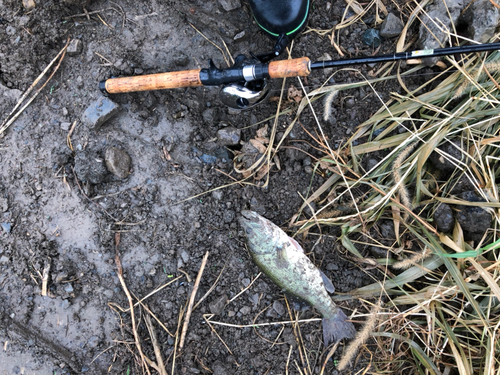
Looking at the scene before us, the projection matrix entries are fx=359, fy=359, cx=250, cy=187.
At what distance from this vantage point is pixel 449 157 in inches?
95.2

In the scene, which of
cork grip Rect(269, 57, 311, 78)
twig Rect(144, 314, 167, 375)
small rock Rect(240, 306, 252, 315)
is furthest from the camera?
small rock Rect(240, 306, 252, 315)

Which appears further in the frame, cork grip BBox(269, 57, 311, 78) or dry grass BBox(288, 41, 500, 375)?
dry grass BBox(288, 41, 500, 375)

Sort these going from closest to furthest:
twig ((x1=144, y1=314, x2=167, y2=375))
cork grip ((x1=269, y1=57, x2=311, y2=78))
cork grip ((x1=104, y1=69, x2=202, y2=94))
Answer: cork grip ((x1=269, y1=57, x2=311, y2=78))
cork grip ((x1=104, y1=69, x2=202, y2=94))
twig ((x1=144, y1=314, x2=167, y2=375))

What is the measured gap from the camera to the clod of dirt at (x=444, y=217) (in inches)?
94.9

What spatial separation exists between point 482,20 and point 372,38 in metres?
0.68

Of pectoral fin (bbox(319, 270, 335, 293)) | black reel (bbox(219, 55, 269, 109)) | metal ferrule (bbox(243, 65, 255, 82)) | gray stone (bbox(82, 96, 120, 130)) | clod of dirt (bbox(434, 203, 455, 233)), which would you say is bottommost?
pectoral fin (bbox(319, 270, 335, 293))

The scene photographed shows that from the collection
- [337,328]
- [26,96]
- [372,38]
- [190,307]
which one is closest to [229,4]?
[372,38]

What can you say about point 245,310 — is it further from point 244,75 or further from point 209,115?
point 244,75

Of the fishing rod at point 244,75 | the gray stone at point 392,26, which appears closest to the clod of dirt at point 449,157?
the fishing rod at point 244,75

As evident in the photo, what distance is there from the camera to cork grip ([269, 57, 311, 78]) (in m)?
2.09

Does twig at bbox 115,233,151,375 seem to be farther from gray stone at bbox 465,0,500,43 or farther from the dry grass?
gray stone at bbox 465,0,500,43

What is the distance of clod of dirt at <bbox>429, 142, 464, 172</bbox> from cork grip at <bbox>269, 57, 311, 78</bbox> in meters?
1.11

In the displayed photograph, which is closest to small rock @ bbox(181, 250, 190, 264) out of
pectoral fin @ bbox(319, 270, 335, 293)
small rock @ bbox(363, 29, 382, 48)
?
pectoral fin @ bbox(319, 270, 335, 293)

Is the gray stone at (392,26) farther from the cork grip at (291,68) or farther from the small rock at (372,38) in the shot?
the cork grip at (291,68)
